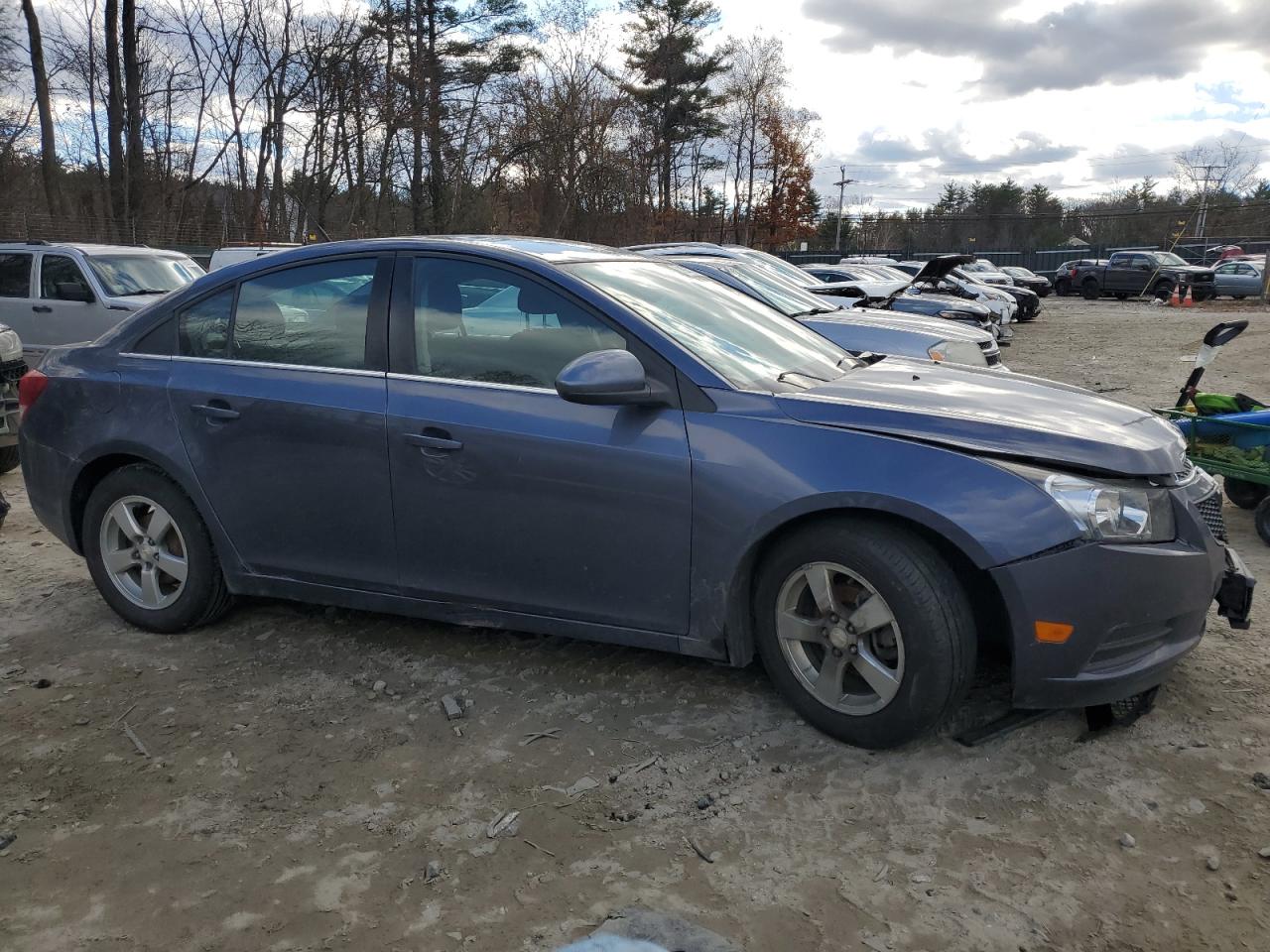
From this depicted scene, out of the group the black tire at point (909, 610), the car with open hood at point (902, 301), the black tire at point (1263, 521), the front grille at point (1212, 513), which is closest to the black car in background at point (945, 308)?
the car with open hood at point (902, 301)

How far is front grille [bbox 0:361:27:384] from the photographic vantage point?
7.41m

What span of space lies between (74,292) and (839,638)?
11173 mm

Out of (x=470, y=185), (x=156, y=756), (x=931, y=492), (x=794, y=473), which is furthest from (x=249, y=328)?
(x=470, y=185)

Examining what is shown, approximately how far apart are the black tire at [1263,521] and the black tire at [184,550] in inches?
216

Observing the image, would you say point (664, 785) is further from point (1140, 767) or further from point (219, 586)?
point (219, 586)

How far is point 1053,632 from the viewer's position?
282cm

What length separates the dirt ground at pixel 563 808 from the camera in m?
2.42

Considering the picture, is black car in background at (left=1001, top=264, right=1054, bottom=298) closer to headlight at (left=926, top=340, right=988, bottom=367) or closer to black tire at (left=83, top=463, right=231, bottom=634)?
headlight at (left=926, top=340, right=988, bottom=367)

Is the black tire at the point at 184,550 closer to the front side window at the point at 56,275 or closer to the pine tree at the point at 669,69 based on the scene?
the front side window at the point at 56,275

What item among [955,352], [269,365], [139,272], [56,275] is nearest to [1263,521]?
[955,352]

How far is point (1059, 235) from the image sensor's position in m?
78.9

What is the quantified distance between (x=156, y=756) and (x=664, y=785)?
173cm

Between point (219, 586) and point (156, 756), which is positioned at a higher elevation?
point (219, 586)

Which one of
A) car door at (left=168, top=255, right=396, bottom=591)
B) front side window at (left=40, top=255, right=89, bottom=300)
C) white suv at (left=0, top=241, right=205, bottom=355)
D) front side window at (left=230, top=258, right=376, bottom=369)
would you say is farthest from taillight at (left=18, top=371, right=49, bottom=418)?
front side window at (left=40, top=255, right=89, bottom=300)
